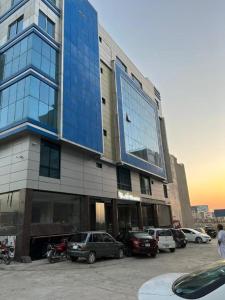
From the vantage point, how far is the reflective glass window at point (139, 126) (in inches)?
1267

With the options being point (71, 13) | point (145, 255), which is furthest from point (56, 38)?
point (145, 255)

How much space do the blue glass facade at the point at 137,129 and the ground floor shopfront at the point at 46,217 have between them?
21.8ft

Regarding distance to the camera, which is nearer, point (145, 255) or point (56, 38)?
point (145, 255)

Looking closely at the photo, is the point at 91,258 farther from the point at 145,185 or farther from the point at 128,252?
the point at 145,185

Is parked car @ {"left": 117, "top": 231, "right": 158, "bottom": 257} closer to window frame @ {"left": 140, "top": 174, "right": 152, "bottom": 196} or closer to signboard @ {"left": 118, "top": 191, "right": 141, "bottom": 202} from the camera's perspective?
signboard @ {"left": 118, "top": 191, "right": 141, "bottom": 202}

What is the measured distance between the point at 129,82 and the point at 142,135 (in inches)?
297

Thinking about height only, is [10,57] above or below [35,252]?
above

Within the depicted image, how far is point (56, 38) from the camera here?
23.5 metres

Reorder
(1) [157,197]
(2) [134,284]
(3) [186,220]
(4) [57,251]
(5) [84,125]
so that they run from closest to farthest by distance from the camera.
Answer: (2) [134,284] → (4) [57,251] → (5) [84,125] → (1) [157,197] → (3) [186,220]

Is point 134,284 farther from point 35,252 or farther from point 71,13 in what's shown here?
point 71,13

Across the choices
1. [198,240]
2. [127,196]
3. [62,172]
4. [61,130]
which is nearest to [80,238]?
[62,172]

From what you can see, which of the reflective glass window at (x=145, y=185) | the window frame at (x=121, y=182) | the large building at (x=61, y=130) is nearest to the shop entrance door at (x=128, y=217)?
the large building at (x=61, y=130)

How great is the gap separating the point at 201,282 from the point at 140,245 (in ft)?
46.0

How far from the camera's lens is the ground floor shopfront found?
16953 mm
